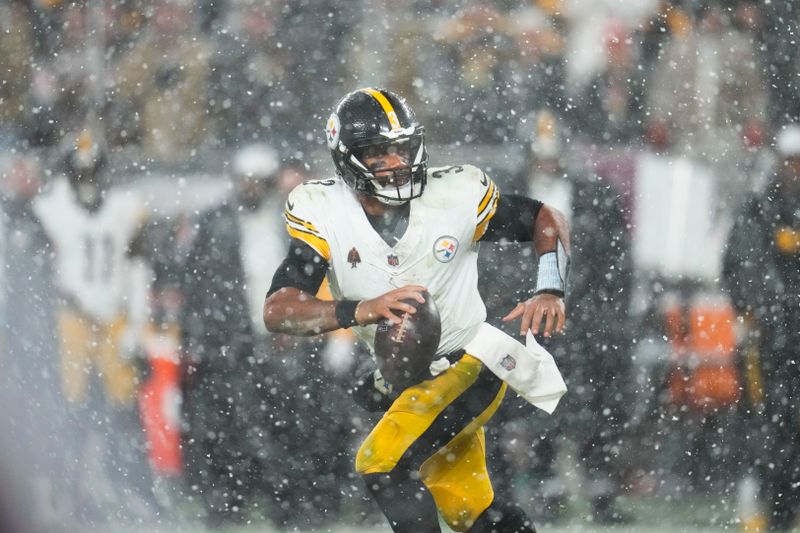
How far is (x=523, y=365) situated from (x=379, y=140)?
513 millimetres

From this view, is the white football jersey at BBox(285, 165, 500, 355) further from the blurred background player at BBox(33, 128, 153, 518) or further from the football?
the blurred background player at BBox(33, 128, 153, 518)

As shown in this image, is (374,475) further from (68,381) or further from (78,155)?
(78,155)

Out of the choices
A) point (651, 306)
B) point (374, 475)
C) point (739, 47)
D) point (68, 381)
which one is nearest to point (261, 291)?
point (374, 475)

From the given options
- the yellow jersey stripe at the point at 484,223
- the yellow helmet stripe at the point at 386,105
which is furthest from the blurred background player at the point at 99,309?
the yellow jersey stripe at the point at 484,223

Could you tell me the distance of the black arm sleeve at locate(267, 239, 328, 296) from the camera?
212 centimetres

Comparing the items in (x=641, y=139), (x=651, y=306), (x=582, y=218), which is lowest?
(x=651, y=306)

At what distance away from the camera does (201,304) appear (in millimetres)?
2184

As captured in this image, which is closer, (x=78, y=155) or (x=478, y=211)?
(x=478, y=211)

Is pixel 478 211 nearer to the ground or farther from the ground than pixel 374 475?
farther from the ground

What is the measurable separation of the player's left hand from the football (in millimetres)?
150

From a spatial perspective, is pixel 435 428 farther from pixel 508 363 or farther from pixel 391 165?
pixel 391 165

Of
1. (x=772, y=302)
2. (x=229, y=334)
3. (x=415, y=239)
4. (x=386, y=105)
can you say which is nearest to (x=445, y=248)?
(x=415, y=239)

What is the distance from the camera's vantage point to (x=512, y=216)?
2152mm

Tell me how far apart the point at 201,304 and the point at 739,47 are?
1.21m
